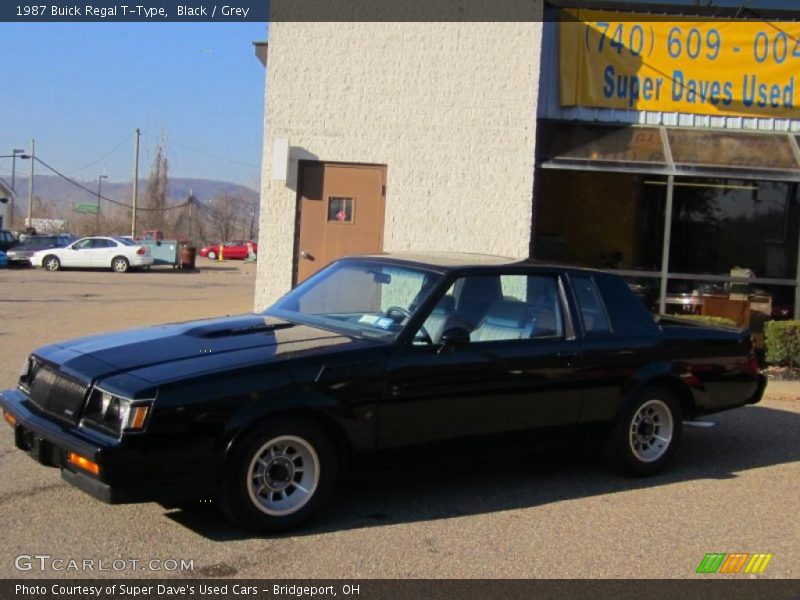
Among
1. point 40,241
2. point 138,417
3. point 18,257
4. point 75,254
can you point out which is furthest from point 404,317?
point 40,241

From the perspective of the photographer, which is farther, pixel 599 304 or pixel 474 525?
pixel 599 304

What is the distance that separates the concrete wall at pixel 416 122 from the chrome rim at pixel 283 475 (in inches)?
286

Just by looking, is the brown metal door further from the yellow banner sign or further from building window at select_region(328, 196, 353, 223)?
the yellow banner sign

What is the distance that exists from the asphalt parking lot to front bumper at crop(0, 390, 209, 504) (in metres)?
0.32

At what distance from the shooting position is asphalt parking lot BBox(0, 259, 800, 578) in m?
4.39

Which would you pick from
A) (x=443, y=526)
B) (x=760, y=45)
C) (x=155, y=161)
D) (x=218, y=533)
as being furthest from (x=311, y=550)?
(x=155, y=161)

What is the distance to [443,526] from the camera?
16.5 feet

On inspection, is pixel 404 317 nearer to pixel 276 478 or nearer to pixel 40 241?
pixel 276 478

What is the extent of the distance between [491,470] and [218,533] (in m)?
2.31

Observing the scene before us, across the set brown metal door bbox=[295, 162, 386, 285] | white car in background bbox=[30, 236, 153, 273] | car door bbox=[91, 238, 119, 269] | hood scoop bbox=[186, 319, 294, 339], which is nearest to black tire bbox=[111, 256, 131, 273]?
white car in background bbox=[30, 236, 153, 273]

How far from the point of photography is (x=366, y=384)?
4957mm

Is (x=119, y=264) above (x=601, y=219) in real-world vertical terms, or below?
below

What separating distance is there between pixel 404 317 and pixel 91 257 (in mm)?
31746
